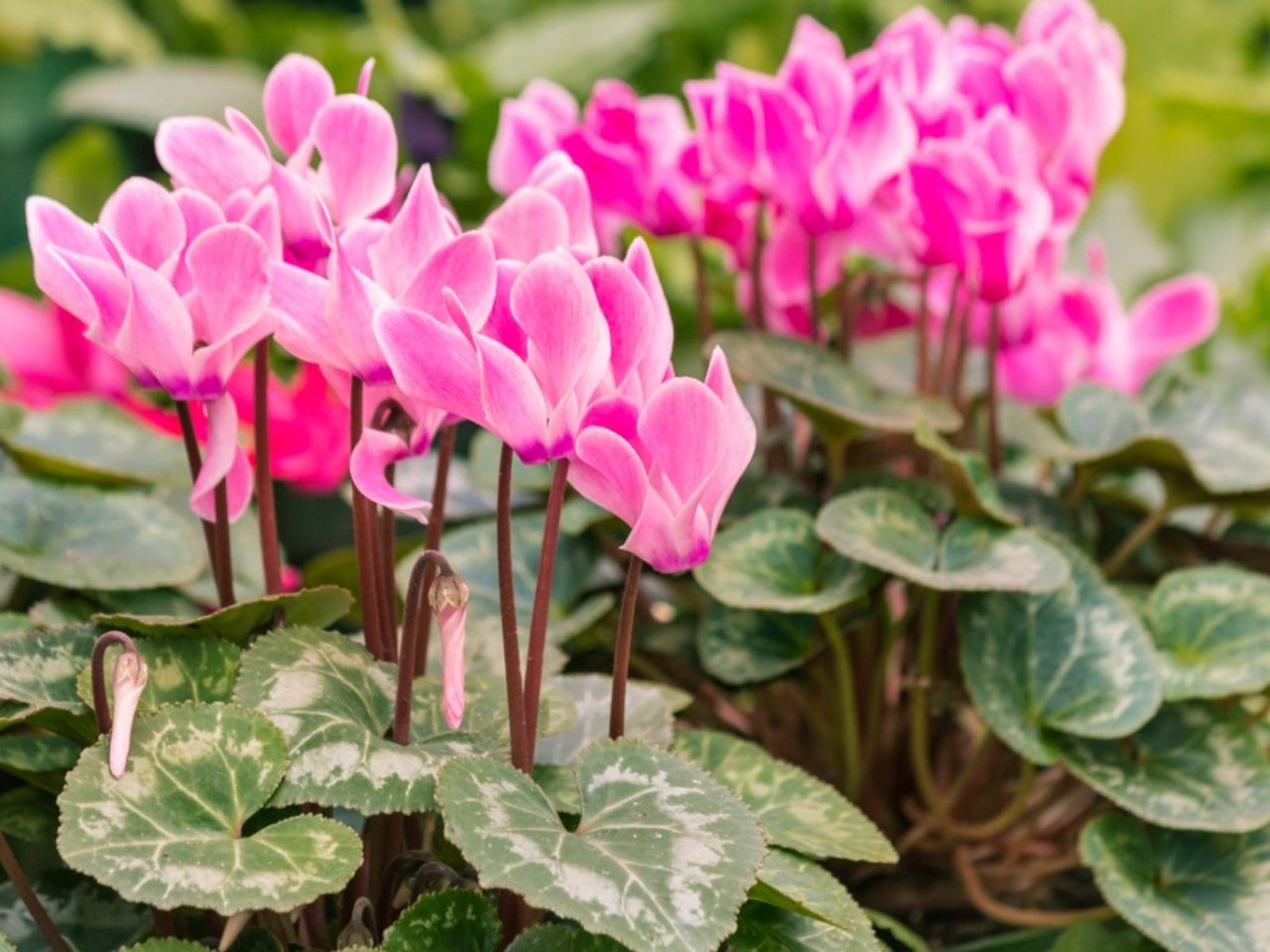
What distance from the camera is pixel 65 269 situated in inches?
21.8

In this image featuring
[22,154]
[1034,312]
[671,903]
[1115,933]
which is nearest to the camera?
[671,903]

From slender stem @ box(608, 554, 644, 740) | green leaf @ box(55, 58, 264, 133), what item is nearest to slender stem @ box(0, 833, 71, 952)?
slender stem @ box(608, 554, 644, 740)

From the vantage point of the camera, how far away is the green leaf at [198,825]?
495 mm

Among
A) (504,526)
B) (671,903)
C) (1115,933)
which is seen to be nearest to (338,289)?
(504,526)

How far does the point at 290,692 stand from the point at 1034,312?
0.67 m

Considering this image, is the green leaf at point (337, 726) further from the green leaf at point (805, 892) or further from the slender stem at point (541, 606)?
the green leaf at point (805, 892)

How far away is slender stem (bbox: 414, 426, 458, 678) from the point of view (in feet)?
2.12

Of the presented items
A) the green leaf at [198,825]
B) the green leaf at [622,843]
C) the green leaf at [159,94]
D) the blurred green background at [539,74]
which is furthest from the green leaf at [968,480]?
the green leaf at [159,94]

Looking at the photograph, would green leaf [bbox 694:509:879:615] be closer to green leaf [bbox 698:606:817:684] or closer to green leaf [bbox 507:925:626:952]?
green leaf [bbox 698:606:817:684]

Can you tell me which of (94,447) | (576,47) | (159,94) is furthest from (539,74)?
(94,447)

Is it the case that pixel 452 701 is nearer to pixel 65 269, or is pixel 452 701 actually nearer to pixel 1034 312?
pixel 65 269

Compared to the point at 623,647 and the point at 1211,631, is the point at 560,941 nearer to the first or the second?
the point at 623,647

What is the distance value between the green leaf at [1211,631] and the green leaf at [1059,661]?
0.03 metres

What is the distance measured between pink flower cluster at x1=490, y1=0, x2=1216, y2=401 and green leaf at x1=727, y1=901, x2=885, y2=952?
42 cm
